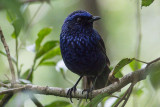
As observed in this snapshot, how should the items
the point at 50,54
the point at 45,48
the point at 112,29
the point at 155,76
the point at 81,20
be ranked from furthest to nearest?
1. the point at 112,29
2. the point at 81,20
3. the point at 50,54
4. the point at 45,48
5. the point at 155,76

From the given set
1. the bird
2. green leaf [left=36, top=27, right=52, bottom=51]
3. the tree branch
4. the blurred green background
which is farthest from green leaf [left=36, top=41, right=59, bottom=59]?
the blurred green background

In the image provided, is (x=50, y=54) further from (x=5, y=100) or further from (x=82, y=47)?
(x=5, y=100)

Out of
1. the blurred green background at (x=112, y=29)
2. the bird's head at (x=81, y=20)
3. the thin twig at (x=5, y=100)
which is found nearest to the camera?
the thin twig at (x=5, y=100)

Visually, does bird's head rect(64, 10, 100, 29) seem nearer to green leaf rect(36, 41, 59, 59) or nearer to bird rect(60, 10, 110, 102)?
bird rect(60, 10, 110, 102)

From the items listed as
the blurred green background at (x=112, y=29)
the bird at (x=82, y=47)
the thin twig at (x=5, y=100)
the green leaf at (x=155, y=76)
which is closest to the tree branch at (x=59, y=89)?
the thin twig at (x=5, y=100)

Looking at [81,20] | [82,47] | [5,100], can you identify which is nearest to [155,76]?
[5,100]

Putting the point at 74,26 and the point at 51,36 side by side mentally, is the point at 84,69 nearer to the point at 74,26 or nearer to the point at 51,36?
the point at 74,26

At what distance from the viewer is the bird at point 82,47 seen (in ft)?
12.4

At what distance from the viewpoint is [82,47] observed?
150 inches

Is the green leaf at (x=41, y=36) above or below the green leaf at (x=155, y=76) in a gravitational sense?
below

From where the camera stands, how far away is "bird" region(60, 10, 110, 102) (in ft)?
12.4

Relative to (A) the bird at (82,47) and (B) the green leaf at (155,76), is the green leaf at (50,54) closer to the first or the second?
(A) the bird at (82,47)

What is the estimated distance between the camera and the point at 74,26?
4012 mm

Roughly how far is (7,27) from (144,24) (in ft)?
14.0
